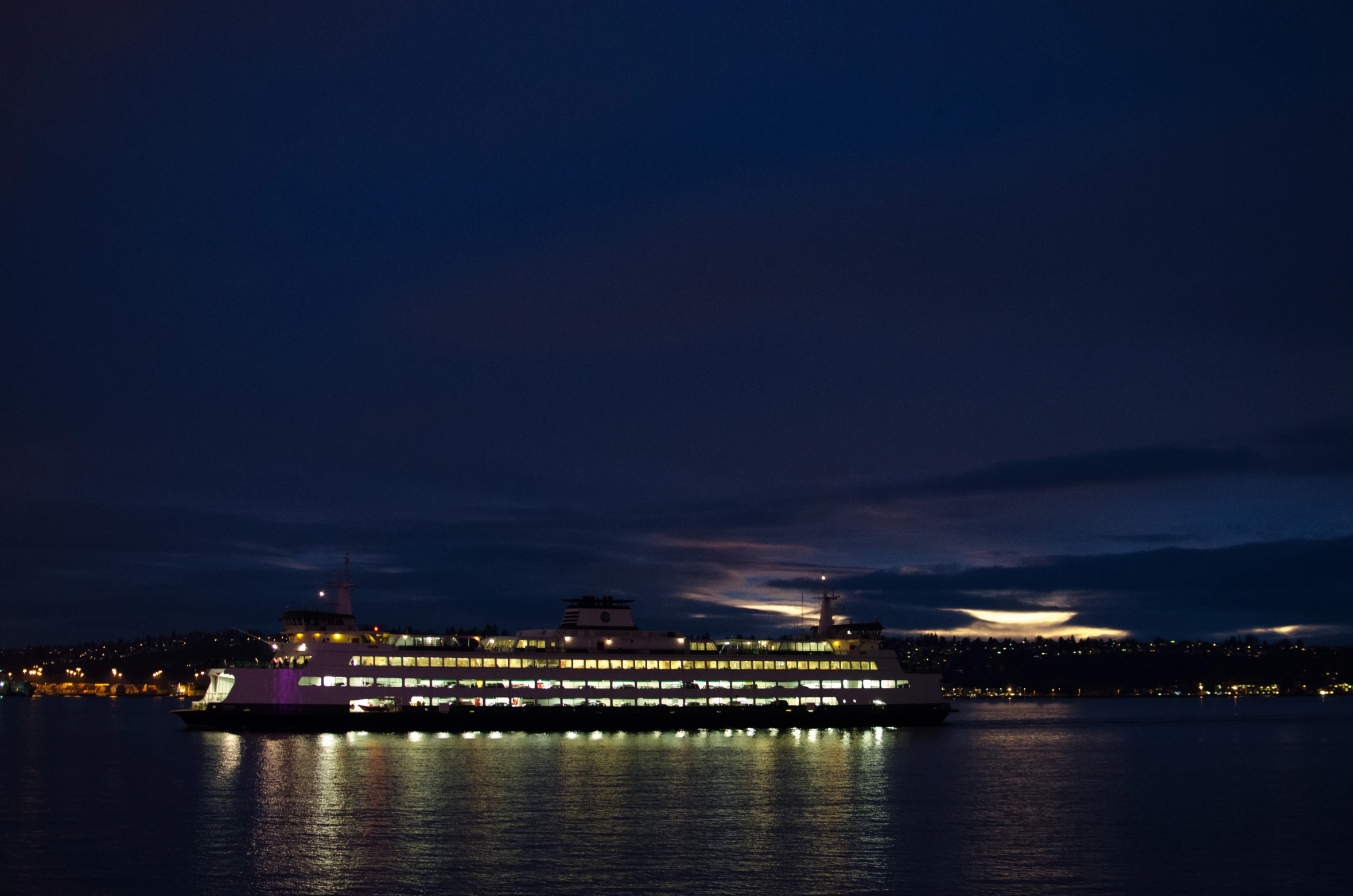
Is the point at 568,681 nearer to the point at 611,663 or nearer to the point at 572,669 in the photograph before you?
the point at 572,669

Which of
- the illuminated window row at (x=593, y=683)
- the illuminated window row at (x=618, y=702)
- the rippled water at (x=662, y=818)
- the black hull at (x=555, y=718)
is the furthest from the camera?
the illuminated window row at (x=618, y=702)

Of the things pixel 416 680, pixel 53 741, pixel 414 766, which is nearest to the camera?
pixel 414 766

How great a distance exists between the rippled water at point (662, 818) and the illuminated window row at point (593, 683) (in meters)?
3.97

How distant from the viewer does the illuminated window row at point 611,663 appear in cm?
7831

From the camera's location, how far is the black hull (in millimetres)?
75125

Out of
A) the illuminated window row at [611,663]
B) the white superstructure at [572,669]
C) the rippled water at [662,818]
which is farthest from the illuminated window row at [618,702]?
the rippled water at [662,818]

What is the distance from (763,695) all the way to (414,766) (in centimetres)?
3567

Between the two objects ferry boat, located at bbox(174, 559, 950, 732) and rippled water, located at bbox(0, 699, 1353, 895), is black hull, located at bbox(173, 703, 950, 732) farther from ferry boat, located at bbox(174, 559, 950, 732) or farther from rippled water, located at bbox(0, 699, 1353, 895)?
rippled water, located at bbox(0, 699, 1353, 895)

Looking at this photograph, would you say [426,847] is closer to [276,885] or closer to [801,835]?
[276,885]

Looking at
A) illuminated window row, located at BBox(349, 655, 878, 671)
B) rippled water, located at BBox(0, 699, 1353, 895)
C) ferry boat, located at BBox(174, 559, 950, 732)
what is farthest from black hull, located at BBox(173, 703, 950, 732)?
illuminated window row, located at BBox(349, 655, 878, 671)

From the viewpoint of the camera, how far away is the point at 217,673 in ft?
257

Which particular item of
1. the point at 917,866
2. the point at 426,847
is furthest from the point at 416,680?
the point at 917,866

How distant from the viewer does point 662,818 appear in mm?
40250

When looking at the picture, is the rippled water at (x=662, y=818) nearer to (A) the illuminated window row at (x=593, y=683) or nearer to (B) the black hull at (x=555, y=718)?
(B) the black hull at (x=555, y=718)
